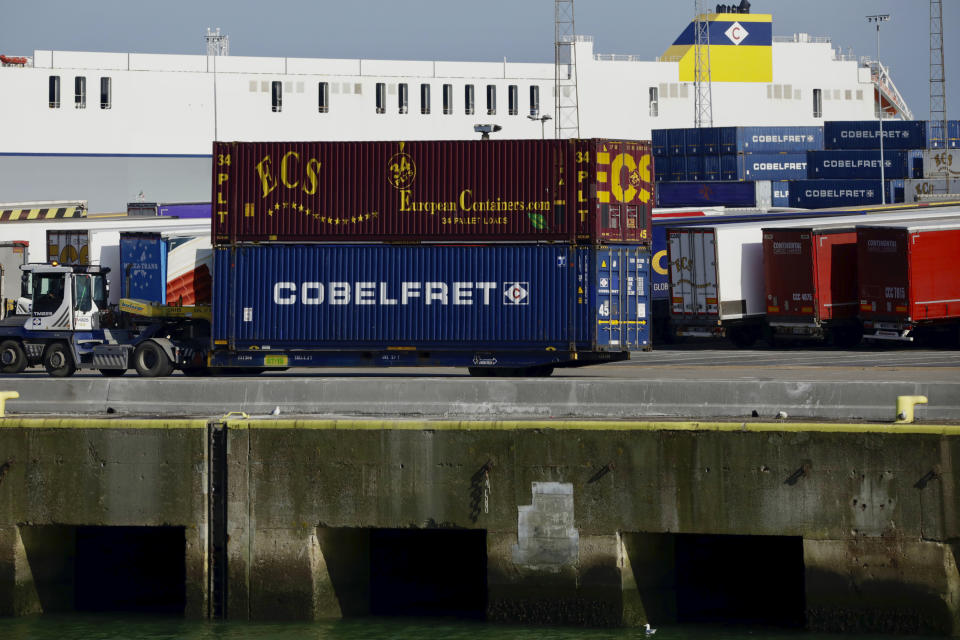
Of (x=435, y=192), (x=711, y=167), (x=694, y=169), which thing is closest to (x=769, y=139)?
(x=711, y=167)

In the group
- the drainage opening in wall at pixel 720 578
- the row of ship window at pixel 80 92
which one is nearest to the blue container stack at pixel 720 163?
the row of ship window at pixel 80 92

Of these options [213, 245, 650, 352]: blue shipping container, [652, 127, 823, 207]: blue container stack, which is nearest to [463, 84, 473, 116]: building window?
[652, 127, 823, 207]: blue container stack

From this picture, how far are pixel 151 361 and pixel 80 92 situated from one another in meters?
58.4

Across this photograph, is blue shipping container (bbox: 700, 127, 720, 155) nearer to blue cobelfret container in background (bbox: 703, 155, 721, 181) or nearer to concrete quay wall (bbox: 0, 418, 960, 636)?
blue cobelfret container in background (bbox: 703, 155, 721, 181)

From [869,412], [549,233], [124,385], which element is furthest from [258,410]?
[549,233]

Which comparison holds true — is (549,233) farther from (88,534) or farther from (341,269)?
(88,534)

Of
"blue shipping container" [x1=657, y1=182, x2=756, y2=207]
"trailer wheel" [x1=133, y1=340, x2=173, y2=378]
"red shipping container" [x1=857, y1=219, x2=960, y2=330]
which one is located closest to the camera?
"trailer wheel" [x1=133, y1=340, x2=173, y2=378]

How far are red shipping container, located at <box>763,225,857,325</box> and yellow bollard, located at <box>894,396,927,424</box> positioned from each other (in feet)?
77.2

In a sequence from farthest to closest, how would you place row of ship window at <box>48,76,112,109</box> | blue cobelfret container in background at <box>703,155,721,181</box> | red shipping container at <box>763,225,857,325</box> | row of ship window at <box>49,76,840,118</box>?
blue cobelfret container in background at <box>703,155,721,181</box>
row of ship window at <box>49,76,840,118</box>
row of ship window at <box>48,76,112,109</box>
red shipping container at <box>763,225,857,325</box>

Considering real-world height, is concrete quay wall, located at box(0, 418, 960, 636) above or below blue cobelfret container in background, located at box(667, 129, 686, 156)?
below

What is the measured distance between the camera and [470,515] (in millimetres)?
16594

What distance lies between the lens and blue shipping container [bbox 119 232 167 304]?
1169 inches

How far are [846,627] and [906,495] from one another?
1736 millimetres

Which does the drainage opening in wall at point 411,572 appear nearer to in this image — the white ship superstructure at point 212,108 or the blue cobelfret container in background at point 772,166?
the white ship superstructure at point 212,108
